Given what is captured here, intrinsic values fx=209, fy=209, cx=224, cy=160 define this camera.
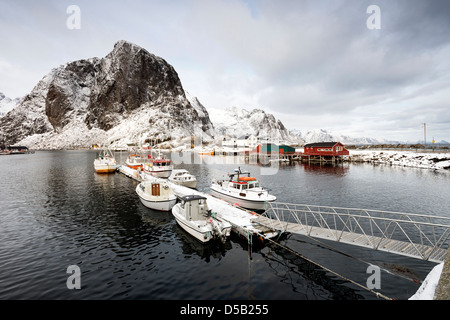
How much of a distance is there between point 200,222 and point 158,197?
418 inches

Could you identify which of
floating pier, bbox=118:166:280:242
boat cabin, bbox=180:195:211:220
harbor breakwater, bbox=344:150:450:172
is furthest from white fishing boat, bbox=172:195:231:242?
harbor breakwater, bbox=344:150:450:172

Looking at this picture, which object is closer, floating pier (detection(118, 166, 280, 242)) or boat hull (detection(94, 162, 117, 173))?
floating pier (detection(118, 166, 280, 242))

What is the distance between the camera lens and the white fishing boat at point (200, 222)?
2016cm

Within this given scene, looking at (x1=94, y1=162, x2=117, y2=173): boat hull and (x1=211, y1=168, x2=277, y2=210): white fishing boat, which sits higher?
(x1=94, y1=162, x2=117, y2=173): boat hull

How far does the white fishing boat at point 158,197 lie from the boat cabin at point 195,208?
7237mm

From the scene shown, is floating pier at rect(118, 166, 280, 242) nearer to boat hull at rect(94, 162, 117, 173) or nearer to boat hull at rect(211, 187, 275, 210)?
boat hull at rect(211, 187, 275, 210)

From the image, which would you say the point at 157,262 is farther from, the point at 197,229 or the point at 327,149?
the point at 327,149

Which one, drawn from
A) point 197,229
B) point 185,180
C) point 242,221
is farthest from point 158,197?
point 185,180

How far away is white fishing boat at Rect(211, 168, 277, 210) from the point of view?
28953mm

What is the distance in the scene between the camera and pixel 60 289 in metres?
14.1

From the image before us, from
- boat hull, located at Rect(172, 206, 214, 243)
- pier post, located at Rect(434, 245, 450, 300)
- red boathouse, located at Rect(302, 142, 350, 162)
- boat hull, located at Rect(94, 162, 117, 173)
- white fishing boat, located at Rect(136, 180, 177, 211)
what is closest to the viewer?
pier post, located at Rect(434, 245, 450, 300)

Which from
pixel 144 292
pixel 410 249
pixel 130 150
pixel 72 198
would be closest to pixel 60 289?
pixel 144 292
